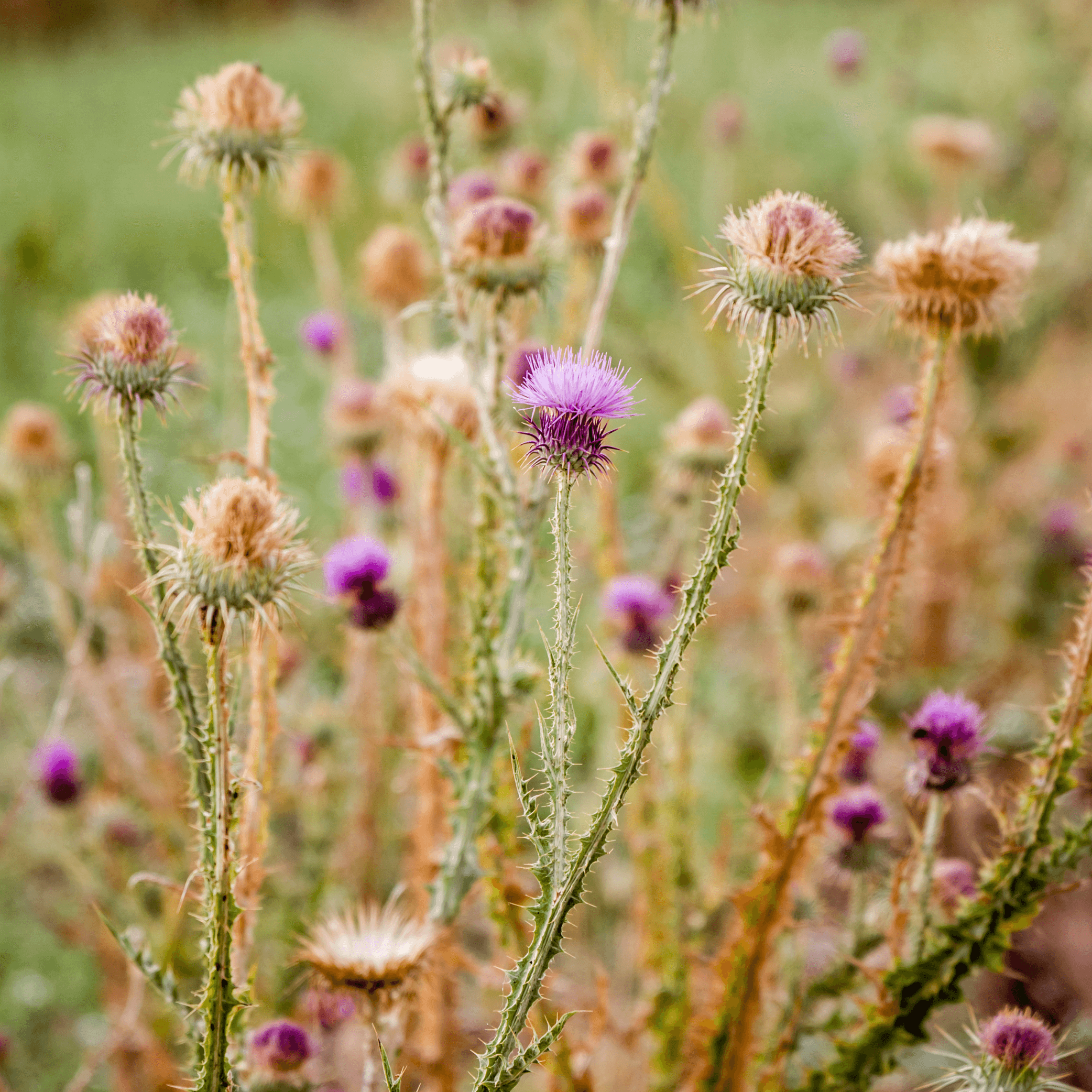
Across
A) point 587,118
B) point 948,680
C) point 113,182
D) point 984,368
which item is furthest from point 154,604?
point 587,118

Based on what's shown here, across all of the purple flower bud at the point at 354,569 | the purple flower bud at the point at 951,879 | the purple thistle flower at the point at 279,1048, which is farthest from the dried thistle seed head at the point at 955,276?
the purple thistle flower at the point at 279,1048

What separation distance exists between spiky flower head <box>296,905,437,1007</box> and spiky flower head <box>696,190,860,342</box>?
73 cm

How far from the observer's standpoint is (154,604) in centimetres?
92

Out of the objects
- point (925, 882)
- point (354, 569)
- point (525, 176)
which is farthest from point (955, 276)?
point (525, 176)

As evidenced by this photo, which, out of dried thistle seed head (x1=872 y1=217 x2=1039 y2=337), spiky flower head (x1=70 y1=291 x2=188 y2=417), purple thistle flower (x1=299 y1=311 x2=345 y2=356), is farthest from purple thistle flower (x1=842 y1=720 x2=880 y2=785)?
purple thistle flower (x1=299 y1=311 x2=345 y2=356)

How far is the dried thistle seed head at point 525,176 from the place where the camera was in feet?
7.26

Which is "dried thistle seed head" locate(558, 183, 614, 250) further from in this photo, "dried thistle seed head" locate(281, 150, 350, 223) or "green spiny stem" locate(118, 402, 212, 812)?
"green spiny stem" locate(118, 402, 212, 812)

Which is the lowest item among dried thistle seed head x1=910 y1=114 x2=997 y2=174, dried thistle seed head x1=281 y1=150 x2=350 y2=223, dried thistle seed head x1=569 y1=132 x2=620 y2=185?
dried thistle seed head x1=569 y1=132 x2=620 y2=185

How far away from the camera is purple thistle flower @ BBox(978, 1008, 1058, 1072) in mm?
947

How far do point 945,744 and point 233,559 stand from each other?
0.87 m

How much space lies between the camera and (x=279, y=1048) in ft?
3.61

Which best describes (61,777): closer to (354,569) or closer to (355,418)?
(354,569)

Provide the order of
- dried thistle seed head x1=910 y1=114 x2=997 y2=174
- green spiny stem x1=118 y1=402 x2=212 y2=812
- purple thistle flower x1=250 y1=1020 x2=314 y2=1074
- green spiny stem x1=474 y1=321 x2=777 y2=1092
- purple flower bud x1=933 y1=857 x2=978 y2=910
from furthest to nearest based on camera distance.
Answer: dried thistle seed head x1=910 y1=114 x2=997 y2=174, purple flower bud x1=933 y1=857 x2=978 y2=910, purple thistle flower x1=250 y1=1020 x2=314 y2=1074, green spiny stem x1=118 y1=402 x2=212 y2=812, green spiny stem x1=474 y1=321 x2=777 y2=1092

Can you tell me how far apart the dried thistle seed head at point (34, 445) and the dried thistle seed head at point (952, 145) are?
2.85 metres
